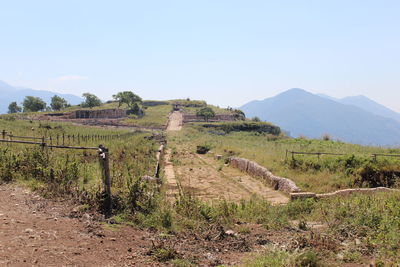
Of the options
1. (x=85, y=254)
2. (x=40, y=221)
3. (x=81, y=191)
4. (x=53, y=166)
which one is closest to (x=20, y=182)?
(x=53, y=166)

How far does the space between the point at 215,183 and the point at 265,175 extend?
2.66 m

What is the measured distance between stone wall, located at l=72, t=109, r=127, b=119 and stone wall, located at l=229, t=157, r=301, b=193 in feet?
201

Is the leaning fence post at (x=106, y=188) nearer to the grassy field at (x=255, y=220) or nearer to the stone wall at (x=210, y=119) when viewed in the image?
the grassy field at (x=255, y=220)

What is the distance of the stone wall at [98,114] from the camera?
72.2 m

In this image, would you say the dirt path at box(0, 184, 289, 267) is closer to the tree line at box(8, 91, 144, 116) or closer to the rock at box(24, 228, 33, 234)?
the rock at box(24, 228, 33, 234)

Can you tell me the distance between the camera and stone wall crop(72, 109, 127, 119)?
237 ft

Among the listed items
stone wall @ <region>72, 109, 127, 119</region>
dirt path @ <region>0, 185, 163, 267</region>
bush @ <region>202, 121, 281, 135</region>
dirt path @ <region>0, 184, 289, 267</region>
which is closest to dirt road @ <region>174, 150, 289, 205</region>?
dirt path @ <region>0, 184, 289, 267</region>

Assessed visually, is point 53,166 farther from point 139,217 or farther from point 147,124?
point 147,124

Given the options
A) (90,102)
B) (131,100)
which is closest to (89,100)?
(90,102)

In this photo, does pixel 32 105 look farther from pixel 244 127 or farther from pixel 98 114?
pixel 244 127

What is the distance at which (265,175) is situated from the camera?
15.0 meters

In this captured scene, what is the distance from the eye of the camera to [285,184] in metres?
12.8

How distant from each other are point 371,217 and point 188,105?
Answer: 108984mm

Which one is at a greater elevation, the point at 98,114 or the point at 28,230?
the point at 98,114
